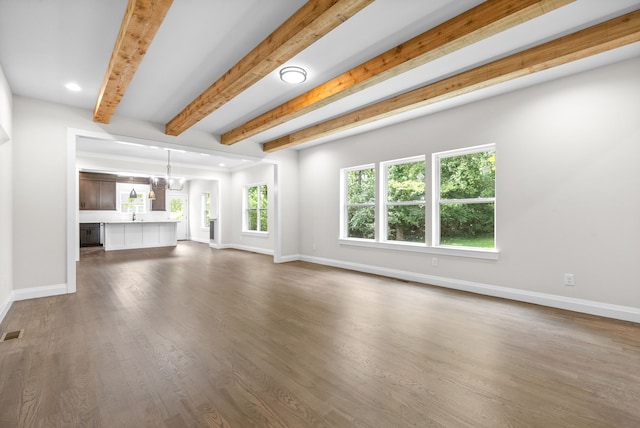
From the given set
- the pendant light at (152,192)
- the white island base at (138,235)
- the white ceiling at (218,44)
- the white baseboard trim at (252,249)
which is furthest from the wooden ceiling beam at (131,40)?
the white island base at (138,235)

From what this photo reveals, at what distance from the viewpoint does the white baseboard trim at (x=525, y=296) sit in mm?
3111

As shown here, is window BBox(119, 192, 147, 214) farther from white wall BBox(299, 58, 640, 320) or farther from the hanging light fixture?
white wall BBox(299, 58, 640, 320)

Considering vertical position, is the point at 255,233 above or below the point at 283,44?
below

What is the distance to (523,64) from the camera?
2.90m

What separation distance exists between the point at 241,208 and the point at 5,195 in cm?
584

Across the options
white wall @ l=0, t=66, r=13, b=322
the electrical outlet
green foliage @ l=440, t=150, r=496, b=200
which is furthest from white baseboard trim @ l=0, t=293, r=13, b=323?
the electrical outlet

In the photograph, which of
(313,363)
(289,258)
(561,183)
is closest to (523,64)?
(561,183)

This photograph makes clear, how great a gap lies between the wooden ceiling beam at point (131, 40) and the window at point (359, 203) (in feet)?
13.3

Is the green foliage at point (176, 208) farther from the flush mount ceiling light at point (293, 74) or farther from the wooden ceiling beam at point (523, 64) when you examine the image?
the flush mount ceiling light at point (293, 74)

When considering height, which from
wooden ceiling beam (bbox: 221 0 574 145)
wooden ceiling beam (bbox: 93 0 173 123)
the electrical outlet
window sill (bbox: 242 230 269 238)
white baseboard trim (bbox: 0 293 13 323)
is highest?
wooden ceiling beam (bbox: 221 0 574 145)

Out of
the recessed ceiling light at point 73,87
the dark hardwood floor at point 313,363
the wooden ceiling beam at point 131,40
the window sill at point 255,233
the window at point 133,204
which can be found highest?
the recessed ceiling light at point 73,87

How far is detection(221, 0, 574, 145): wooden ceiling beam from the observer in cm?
209

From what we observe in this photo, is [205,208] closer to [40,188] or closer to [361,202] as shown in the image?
[40,188]

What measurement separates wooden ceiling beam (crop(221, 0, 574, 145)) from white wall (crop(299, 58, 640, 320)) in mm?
1891
